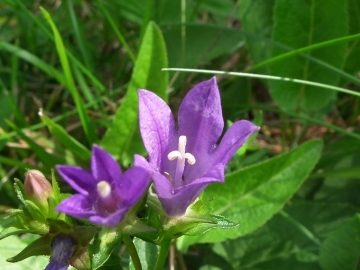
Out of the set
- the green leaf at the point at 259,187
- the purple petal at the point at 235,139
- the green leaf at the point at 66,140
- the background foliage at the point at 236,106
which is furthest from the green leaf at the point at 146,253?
the green leaf at the point at 66,140

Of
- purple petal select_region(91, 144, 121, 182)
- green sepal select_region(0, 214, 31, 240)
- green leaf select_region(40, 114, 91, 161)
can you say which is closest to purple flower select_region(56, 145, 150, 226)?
purple petal select_region(91, 144, 121, 182)

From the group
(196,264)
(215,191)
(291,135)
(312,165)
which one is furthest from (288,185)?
(291,135)

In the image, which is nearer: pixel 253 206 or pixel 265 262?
pixel 253 206

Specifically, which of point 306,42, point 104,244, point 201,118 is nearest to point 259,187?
point 201,118

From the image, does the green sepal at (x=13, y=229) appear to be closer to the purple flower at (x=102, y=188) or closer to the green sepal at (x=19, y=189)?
the green sepal at (x=19, y=189)

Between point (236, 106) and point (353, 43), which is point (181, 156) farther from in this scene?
point (353, 43)

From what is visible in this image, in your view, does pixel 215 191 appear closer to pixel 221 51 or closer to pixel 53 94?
pixel 221 51
